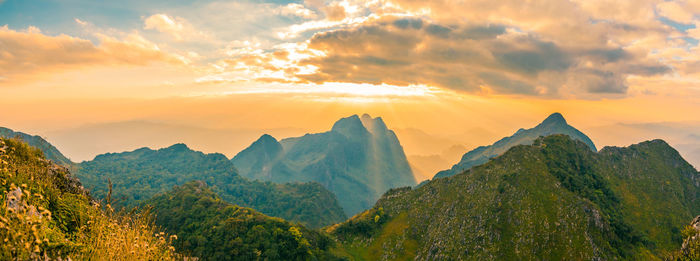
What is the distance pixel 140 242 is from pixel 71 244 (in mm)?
2803

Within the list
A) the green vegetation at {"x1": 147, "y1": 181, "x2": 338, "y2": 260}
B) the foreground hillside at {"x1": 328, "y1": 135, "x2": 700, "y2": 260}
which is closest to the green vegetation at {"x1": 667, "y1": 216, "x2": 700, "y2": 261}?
the foreground hillside at {"x1": 328, "y1": 135, "x2": 700, "y2": 260}

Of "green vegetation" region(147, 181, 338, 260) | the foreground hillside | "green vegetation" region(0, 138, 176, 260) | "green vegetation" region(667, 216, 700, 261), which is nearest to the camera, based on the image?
"green vegetation" region(0, 138, 176, 260)

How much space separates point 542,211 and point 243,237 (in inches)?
4566

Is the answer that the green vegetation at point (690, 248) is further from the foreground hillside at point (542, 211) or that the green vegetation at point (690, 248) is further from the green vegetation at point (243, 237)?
the green vegetation at point (243, 237)

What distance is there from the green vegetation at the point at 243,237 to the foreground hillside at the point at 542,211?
88.0 ft

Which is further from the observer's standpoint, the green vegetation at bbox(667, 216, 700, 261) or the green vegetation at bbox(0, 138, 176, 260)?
the green vegetation at bbox(667, 216, 700, 261)

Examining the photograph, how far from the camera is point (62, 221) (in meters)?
17.0

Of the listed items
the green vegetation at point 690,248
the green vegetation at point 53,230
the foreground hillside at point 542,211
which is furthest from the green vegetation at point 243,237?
the green vegetation at point 690,248

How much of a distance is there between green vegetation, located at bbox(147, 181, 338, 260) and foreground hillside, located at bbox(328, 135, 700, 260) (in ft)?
88.0

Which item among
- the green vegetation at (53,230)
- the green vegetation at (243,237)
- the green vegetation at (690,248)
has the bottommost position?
the green vegetation at (243,237)

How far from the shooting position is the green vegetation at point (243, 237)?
367ft

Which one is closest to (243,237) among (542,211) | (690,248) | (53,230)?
(53,230)

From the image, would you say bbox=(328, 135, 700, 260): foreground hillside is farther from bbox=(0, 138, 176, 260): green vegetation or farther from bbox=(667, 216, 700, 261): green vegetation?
bbox=(0, 138, 176, 260): green vegetation

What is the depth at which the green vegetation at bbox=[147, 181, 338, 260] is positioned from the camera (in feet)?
367
